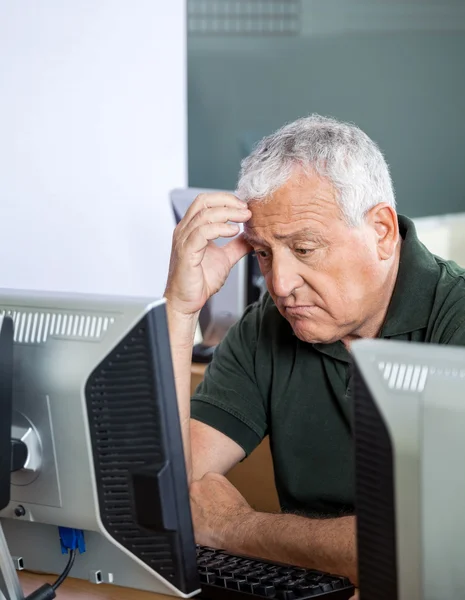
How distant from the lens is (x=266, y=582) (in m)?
1.30

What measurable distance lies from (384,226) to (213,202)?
30 cm

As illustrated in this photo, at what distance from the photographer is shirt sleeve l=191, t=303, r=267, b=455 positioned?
1809 millimetres

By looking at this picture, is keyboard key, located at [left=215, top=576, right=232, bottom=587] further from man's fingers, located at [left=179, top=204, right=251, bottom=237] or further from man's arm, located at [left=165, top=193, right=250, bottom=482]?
man's fingers, located at [left=179, top=204, right=251, bottom=237]

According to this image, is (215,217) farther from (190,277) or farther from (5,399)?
(5,399)

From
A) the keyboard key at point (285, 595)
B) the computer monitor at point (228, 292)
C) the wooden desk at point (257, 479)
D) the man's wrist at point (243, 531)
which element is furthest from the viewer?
the computer monitor at point (228, 292)

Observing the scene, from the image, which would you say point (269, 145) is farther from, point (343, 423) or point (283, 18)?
point (283, 18)

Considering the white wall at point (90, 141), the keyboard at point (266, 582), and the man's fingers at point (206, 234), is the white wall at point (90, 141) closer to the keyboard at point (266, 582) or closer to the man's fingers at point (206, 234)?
the man's fingers at point (206, 234)

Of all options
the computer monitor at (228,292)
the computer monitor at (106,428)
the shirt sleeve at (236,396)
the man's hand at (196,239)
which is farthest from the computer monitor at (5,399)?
the computer monitor at (228,292)

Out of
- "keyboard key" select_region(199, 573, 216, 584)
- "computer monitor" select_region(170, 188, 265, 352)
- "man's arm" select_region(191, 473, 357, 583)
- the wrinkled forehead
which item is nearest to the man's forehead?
the wrinkled forehead

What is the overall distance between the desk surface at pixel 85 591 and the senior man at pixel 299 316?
0.76ft

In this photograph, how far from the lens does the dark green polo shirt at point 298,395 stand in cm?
170

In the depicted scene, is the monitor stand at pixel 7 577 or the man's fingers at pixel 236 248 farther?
the man's fingers at pixel 236 248

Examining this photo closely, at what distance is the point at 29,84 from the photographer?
2.68 meters

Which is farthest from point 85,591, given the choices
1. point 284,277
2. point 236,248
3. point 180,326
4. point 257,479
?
point 257,479
